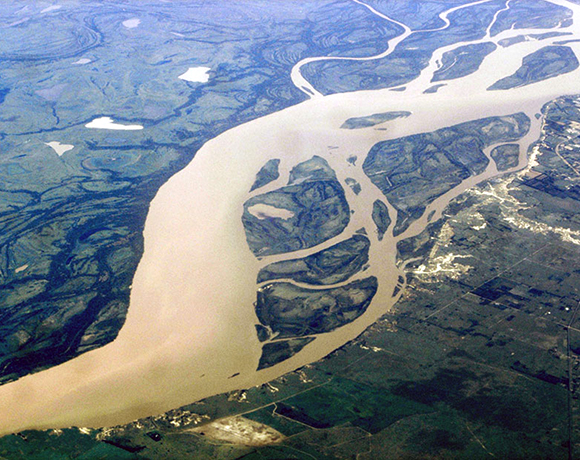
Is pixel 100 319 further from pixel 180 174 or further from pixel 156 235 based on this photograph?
pixel 180 174

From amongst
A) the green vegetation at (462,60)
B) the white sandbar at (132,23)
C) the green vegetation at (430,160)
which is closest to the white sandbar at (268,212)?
the green vegetation at (430,160)

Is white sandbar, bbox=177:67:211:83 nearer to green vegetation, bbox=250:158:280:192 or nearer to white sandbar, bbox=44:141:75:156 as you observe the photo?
white sandbar, bbox=44:141:75:156

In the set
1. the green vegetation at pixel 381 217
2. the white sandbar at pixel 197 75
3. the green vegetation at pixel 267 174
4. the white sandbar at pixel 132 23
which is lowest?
the green vegetation at pixel 381 217

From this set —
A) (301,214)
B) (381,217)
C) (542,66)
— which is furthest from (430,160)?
(542,66)

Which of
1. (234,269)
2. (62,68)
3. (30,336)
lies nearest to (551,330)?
(234,269)

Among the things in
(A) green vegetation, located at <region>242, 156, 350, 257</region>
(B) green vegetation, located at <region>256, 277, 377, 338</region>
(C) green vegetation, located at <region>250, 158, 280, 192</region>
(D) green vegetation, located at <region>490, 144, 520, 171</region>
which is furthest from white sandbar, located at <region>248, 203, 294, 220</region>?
(D) green vegetation, located at <region>490, 144, 520, 171</region>

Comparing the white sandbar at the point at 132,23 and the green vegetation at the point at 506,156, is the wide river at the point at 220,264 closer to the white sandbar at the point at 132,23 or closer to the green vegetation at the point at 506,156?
the green vegetation at the point at 506,156

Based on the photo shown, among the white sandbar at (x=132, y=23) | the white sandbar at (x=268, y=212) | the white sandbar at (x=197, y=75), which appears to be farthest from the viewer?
the white sandbar at (x=132, y=23)

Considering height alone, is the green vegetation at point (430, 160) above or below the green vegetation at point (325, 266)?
above
